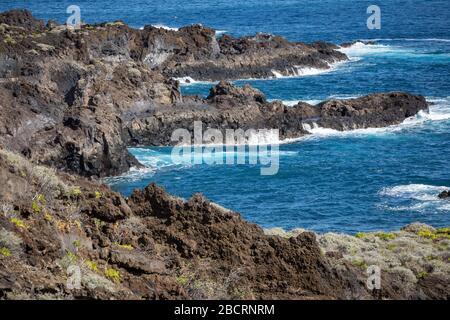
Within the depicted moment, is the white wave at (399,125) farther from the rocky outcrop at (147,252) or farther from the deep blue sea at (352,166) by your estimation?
the rocky outcrop at (147,252)

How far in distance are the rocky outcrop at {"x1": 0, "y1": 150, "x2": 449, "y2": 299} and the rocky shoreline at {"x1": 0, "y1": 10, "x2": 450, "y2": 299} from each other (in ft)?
0.11

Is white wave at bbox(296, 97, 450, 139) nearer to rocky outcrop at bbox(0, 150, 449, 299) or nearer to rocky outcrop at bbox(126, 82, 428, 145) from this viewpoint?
rocky outcrop at bbox(126, 82, 428, 145)

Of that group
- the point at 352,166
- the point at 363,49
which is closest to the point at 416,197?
the point at 352,166

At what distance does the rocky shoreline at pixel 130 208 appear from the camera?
1780 centimetres

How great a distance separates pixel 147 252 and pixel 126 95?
4027cm

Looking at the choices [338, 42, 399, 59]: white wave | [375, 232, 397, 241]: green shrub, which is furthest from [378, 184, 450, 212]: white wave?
[338, 42, 399, 59]: white wave

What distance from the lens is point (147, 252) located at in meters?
19.9

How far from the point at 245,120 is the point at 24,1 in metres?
122

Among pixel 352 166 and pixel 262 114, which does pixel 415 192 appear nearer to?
pixel 352 166
